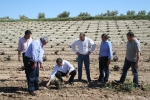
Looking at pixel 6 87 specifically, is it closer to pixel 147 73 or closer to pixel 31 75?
pixel 31 75

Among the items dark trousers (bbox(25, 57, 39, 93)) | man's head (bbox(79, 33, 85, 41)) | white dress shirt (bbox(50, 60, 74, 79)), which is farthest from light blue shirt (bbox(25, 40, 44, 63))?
man's head (bbox(79, 33, 85, 41))

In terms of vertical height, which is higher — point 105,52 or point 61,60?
point 105,52

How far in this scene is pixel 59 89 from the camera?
6.68m

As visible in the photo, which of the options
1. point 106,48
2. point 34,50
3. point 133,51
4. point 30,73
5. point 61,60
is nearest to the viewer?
point 34,50

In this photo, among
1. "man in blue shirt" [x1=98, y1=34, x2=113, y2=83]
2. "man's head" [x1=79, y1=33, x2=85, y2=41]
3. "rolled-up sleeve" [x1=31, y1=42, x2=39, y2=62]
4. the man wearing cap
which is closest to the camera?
"rolled-up sleeve" [x1=31, y1=42, x2=39, y2=62]

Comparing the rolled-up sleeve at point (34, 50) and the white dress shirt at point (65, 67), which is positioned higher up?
the rolled-up sleeve at point (34, 50)

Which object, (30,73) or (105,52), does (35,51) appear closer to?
(30,73)

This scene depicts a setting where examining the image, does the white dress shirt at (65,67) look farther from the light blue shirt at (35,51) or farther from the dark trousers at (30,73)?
the light blue shirt at (35,51)

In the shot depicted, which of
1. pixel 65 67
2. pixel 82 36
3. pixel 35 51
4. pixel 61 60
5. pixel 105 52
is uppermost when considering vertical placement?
pixel 82 36

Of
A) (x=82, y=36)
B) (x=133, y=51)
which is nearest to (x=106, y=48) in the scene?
(x=82, y=36)

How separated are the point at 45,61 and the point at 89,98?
582 cm

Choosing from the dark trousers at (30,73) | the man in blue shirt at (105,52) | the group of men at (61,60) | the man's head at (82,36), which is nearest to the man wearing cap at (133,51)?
the group of men at (61,60)

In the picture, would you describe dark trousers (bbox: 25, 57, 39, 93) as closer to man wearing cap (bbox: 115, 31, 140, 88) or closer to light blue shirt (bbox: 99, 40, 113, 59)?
light blue shirt (bbox: 99, 40, 113, 59)

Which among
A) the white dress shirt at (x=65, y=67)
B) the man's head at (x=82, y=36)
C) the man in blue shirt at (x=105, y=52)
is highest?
the man's head at (x=82, y=36)
